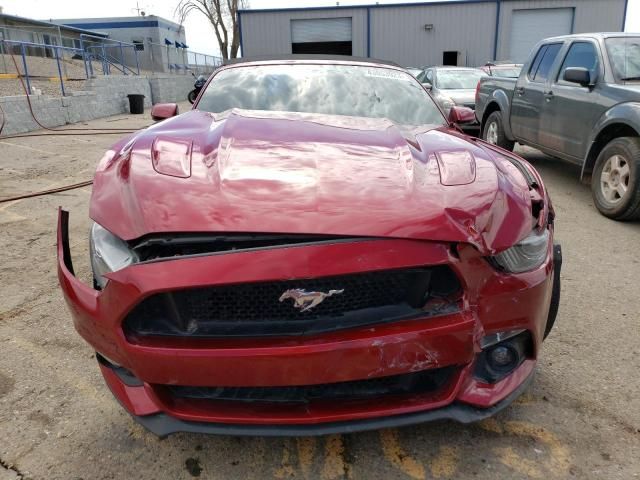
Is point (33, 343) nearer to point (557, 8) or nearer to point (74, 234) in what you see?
point (74, 234)

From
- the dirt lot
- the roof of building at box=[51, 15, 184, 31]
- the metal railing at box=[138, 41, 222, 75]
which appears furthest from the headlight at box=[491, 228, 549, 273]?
the roof of building at box=[51, 15, 184, 31]

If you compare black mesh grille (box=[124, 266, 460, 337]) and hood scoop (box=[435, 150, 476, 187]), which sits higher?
hood scoop (box=[435, 150, 476, 187])

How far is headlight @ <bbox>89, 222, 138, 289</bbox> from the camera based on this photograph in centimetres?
172

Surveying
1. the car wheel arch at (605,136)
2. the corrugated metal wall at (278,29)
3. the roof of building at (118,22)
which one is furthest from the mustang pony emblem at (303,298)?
the roof of building at (118,22)

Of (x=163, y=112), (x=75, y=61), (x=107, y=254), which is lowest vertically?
(x=107, y=254)

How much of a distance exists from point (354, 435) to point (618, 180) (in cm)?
431

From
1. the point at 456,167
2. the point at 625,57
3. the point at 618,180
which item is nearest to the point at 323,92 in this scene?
the point at 456,167

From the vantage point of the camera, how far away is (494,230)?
177cm

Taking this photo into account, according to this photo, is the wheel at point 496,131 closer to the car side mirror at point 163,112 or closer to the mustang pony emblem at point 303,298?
the car side mirror at point 163,112

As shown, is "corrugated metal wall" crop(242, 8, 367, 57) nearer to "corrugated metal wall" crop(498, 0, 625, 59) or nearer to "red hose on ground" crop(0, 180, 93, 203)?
"corrugated metal wall" crop(498, 0, 625, 59)

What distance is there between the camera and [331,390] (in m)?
1.75

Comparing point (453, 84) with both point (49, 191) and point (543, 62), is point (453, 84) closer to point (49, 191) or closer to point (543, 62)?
point (543, 62)

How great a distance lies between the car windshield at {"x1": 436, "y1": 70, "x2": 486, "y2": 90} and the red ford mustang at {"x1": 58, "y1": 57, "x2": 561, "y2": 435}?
1029 centimetres

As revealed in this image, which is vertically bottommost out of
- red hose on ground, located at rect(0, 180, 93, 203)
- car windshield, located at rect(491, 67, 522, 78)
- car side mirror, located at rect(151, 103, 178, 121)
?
red hose on ground, located at rect(0, 180, 93, 203)
